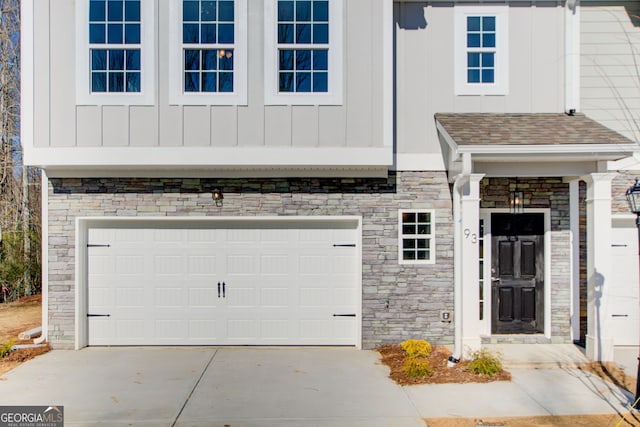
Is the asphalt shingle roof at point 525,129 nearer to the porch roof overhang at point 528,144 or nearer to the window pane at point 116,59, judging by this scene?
the porch roof overhang at point 528,144

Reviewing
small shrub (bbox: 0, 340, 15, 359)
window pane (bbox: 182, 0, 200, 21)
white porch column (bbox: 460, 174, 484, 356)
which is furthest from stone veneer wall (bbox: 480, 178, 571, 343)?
small shrub (bbox: 0, 340, 15, 359)

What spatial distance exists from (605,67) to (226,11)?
6.22m

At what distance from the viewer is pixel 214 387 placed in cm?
518

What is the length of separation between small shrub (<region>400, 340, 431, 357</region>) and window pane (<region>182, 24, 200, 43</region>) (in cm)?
559

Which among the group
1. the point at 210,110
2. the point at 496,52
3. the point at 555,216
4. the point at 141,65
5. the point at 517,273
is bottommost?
the point at 517,273

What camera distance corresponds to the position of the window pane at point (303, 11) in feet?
21.0

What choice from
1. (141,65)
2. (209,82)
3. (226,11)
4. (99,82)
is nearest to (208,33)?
(226,11)

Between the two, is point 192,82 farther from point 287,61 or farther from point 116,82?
point 287,61

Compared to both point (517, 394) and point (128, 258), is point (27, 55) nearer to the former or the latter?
point (128, 258)

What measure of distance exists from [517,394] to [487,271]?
7.62 ft

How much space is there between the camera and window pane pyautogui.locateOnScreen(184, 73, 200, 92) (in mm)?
6410

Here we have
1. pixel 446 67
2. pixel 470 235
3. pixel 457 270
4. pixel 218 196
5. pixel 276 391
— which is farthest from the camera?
pixel 446 67

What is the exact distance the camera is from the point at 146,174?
6.68 m

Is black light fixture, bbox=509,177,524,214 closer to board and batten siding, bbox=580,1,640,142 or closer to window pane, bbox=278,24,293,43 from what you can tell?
board and batten siding, bbox=580,1,640,142
